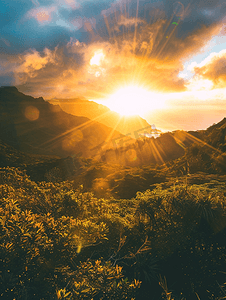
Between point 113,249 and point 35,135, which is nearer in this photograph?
point 113,249

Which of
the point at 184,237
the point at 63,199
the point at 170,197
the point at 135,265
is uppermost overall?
the point at 170,197

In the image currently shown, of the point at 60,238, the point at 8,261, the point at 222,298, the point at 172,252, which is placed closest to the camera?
the point at 8,261

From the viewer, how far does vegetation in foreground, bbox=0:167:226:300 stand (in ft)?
17.0

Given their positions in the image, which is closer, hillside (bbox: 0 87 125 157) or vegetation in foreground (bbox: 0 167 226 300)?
vegetation in foreground (bbox: 0 167 226 300)

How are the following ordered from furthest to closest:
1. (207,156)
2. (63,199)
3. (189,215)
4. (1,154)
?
(1,154), (207,156), (63,199), (189,215)

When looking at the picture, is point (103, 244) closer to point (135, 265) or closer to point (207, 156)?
point (135, 265)

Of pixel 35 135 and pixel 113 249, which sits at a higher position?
pixel 113 249

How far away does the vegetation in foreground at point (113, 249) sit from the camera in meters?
5.18

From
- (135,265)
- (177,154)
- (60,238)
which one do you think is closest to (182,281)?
(135,265)

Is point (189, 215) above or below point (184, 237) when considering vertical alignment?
above

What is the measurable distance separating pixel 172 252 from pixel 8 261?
658cm

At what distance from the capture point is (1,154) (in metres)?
52.4

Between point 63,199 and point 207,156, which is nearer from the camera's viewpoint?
point 63,199

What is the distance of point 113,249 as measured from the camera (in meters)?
7.83
